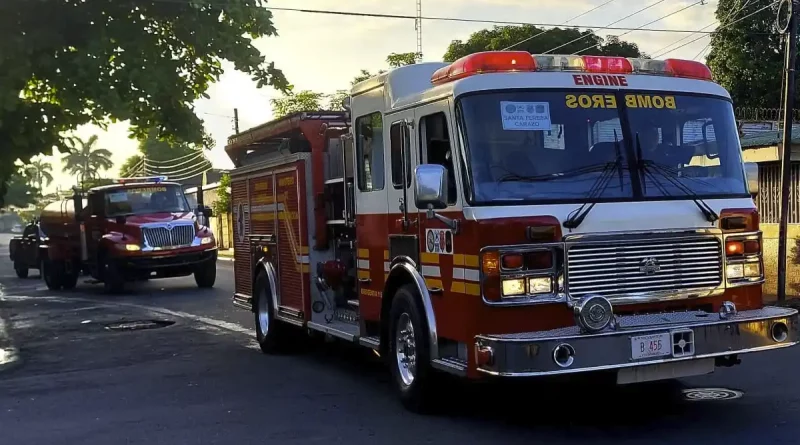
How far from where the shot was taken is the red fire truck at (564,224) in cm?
667

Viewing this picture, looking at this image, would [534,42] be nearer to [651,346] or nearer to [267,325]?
[267,325]

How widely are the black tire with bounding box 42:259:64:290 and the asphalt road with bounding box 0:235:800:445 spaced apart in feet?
42.7

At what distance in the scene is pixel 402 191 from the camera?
312 inches

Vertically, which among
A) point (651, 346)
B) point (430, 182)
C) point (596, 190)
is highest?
point (430, 182)

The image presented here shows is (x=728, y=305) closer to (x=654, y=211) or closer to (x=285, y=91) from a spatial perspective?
(x=654, y=211)

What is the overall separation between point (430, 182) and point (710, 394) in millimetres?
3141

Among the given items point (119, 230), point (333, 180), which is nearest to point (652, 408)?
point (333, 180)

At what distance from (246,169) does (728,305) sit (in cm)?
676

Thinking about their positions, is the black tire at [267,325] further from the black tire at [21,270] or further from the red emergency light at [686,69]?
the black tire at [21,270]

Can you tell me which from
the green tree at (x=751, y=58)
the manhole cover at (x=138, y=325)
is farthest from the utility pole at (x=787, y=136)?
the green tree at (x=751, y=58)

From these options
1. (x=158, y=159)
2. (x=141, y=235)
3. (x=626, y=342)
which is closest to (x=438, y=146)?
(x=626, y=342)

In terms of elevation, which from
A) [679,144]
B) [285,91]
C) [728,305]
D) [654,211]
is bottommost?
[728,305]

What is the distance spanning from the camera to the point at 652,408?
770 centimetres

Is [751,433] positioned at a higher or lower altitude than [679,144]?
lower
